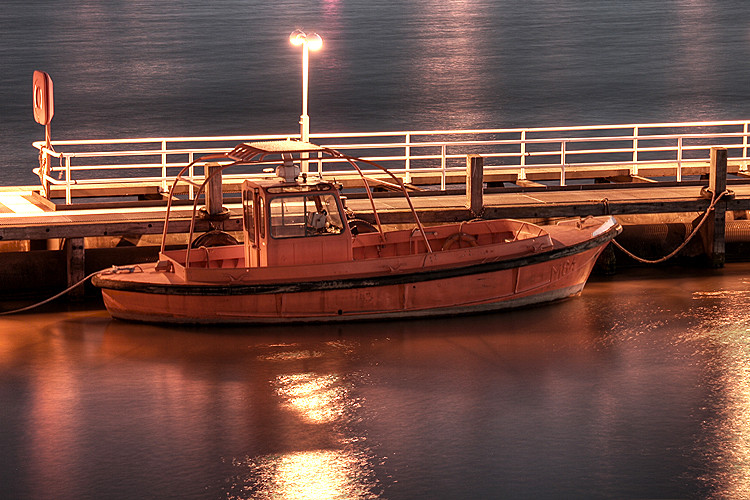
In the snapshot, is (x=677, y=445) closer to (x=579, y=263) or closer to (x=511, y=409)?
(x=511, y=409)

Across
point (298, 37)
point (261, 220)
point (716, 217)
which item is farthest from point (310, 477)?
point (716, 217)

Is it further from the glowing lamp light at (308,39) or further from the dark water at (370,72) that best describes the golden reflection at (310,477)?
the dark water at (370,72)

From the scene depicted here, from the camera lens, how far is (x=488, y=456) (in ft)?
38.0

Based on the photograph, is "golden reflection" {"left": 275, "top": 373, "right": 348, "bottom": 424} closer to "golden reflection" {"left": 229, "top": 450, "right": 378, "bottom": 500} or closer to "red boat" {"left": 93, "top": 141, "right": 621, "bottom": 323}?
"golden reflection" {"left": 229, "top": 450, "right": 378, "bottom": 500}

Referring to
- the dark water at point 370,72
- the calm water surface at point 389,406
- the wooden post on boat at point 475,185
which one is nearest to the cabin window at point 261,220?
the calm water surface at point 389,406

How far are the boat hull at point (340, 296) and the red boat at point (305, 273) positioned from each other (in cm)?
1

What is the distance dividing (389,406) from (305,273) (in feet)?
9.61

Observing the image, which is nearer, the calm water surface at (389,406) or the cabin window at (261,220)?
the calm water surface at (389,406)

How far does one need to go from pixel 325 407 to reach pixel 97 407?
2.54 m

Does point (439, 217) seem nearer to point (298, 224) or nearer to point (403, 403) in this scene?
point (298, 224)

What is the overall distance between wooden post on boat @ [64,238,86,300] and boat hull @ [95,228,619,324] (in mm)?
1293

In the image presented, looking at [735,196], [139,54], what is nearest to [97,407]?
[735,196]

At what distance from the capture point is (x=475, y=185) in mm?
18156

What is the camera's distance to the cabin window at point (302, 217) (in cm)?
1542
